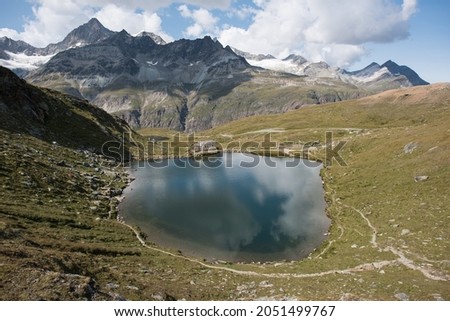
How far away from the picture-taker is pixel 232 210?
7581cm

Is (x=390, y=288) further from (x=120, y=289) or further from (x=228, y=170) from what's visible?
(x=228, y=170)

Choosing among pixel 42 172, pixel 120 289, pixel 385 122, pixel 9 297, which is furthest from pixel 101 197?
pixel 385 122

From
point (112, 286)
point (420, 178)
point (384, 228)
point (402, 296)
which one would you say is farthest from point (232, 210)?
point (402, 296)

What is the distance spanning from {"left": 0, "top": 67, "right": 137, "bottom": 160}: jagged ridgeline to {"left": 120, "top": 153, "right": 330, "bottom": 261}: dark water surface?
22554mm

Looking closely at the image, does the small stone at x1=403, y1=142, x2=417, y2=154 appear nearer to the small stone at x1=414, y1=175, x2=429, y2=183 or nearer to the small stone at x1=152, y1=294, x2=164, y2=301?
the small stone at x1=414, y1=175, x2=429, y2=183

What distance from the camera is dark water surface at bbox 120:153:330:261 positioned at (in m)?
57.6

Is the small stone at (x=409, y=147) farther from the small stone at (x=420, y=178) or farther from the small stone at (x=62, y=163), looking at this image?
the small stone at (x=62, y=163)

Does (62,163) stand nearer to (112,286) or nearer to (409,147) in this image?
(112,286)

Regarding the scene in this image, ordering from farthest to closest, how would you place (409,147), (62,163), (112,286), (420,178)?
(62,163) → (409,147) → (420,178) → (112,286)

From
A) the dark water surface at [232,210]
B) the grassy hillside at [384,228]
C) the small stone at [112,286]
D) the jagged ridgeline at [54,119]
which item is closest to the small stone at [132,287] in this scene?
the small stone at [112,286]

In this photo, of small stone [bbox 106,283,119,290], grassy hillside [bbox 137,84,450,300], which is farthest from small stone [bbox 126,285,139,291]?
grassy hillside [bbox 137,84,450,300]

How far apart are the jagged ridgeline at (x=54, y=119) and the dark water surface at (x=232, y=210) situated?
74.0 ft

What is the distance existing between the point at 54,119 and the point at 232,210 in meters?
82.0

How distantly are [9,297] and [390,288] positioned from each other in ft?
106
